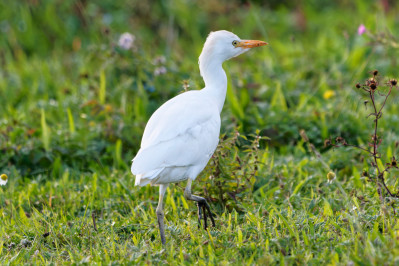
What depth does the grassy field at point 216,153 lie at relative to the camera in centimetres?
367

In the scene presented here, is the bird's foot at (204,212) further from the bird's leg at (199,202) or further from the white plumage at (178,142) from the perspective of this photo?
the white plumage at (178,142)

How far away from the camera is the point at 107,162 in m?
5.54

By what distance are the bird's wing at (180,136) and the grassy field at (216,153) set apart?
0.37 m

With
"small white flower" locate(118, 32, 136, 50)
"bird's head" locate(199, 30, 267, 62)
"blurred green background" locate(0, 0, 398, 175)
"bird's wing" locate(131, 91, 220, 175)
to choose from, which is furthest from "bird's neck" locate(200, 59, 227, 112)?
"small white flower" locate(118, 32, 136, 50)

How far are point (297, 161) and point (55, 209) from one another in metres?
2.01

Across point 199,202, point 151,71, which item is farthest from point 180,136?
point 151,71

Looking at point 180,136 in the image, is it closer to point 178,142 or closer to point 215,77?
Answer: point 178,142

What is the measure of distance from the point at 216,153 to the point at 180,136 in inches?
19.8

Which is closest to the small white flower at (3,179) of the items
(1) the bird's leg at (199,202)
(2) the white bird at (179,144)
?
(2) the white bird at (179,144)

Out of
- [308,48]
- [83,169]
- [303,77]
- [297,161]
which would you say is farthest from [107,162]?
[308,48]

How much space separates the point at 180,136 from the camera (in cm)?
390

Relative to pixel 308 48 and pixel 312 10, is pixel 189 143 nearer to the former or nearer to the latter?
pixel 308 48

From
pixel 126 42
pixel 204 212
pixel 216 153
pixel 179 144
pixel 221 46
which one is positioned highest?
pixel 221 46

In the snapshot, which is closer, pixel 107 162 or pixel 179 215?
pixel 179 215
